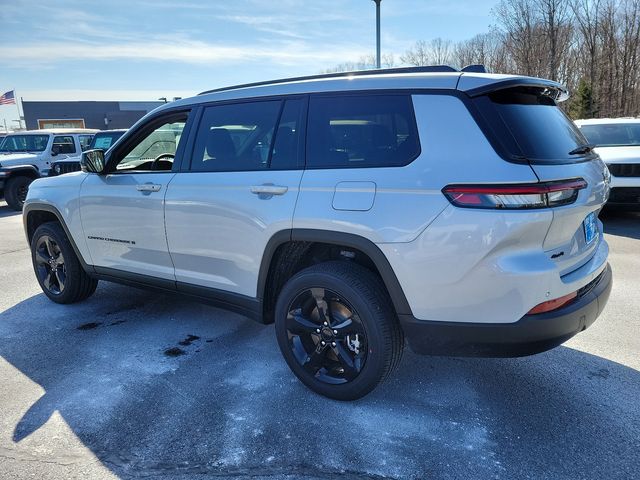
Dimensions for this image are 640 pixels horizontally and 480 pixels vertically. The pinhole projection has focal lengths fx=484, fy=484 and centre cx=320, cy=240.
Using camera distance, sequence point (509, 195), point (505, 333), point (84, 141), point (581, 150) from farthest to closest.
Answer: point (84, 141), point (581, 150), point (505, 333), point (509, 195)

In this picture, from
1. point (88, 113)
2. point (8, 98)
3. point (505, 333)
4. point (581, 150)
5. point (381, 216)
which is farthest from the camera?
point (88, 113)

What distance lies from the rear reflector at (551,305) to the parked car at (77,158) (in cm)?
1129

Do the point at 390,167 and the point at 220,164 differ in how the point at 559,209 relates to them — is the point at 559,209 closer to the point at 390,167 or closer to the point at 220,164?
the point at 390,167

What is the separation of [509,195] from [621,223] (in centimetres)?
718

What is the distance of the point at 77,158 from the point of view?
12328mm

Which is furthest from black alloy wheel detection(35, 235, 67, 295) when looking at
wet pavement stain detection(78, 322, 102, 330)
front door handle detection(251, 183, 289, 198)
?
front door handle detection(251, 183, 289, 198)

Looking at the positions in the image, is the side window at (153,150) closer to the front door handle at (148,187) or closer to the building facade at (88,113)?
the front door handle at (148,187)

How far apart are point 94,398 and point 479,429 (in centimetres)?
230

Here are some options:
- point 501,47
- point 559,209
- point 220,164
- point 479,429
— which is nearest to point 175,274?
point 220,164

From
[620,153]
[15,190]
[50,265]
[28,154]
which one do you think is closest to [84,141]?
[28,154]

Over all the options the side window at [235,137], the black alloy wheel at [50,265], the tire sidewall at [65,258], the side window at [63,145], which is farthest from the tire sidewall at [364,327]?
the side window at [63,145]

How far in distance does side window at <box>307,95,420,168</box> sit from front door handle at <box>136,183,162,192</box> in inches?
52.1

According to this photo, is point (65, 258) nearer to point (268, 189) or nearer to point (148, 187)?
point (148, 187)

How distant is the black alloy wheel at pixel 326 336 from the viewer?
279 cm
